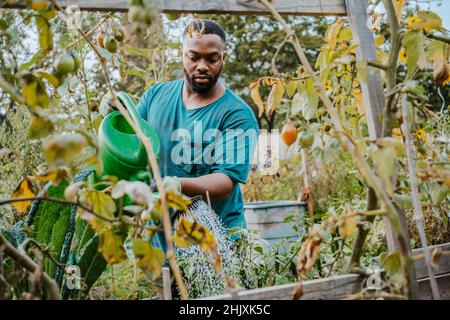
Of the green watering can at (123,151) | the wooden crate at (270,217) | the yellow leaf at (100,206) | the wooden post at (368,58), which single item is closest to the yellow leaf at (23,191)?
the yellow leaf at (100,206)

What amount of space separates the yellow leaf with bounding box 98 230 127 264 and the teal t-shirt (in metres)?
0.89

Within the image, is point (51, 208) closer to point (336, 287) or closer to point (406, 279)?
point (336, 287)

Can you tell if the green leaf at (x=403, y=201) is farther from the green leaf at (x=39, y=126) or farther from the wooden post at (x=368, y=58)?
the green leaf at (x=39, y=126)

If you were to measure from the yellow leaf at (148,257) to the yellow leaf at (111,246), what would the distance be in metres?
0.10

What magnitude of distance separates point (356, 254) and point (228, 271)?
21.0 inches

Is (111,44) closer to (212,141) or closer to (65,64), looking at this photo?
(65,64)

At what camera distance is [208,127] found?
1930 mm

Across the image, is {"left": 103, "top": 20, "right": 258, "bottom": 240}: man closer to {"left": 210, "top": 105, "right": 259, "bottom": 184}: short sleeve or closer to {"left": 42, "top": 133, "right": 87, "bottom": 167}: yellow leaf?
{"left": 210, "top": 105, "right": 259, "bottom": 184}: short sleeve

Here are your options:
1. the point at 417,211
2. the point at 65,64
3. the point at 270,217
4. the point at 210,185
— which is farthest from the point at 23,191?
the point at 270,217

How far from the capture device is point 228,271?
1.53 metres

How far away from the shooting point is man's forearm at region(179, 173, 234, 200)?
5.25 ft

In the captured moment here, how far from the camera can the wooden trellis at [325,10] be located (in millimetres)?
1321

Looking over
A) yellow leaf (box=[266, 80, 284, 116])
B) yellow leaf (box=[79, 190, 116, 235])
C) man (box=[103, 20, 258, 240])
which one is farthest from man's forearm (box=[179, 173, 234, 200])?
yellow leaf (box=[79, 190, 116, 235])
